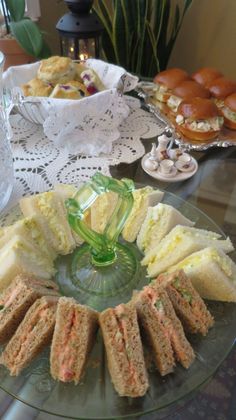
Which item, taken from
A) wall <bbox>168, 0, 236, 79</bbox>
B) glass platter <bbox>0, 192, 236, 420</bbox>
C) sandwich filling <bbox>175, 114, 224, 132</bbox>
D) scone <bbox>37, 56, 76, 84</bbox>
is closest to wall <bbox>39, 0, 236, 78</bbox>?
wall <bbox>168, 0, 236, 79</bbox>

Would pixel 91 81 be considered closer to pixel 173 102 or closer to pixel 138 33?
pixel 173 102

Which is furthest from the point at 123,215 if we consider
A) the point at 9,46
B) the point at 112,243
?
the point at 9,46

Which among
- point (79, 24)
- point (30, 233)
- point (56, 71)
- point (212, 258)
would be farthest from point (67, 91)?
point (212, 258)

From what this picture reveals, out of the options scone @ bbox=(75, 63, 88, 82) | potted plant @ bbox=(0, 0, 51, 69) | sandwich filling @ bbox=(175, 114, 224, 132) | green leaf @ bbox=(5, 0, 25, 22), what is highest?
green leaf @ bbox=(5, 0, 25, 22)

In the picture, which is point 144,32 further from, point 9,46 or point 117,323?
point 117,323

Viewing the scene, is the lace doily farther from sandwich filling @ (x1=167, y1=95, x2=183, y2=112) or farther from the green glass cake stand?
the green glass cake stand

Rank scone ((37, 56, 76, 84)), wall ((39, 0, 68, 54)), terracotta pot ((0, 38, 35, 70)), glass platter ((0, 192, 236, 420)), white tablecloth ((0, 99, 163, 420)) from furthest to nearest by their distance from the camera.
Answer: wall ((39, 0, 68, 54)) → terracotta pot ((0, 38, 35, 70)) → scone ((37, 56, 76, 84)) → white tablecloth ((0, 99, 163, 420)) → glass platter ((0, 192, 236, 420))

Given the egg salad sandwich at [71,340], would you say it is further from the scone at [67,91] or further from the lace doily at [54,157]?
the scone at [67,91]
